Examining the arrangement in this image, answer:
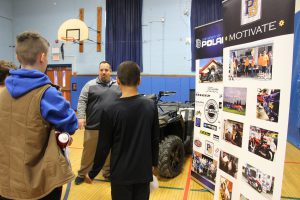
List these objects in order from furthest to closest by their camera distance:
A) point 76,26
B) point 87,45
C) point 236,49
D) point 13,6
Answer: point 13,6, point 87,45, point 76,26, point 236,49

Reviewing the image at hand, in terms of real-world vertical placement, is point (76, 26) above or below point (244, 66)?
above

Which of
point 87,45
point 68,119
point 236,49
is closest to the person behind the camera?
point 68,119

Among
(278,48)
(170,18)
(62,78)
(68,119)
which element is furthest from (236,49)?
(62,78)

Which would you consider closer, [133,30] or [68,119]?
[68,119]

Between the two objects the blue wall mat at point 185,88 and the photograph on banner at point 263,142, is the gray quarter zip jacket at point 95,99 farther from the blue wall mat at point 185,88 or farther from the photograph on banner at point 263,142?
the blue wall mat at point 185,88

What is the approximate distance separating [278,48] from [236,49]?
490 mm

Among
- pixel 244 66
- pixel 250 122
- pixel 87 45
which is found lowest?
pixel 250 122

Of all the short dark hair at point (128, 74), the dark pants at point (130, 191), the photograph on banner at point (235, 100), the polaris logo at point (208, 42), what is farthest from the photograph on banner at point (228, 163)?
the polaris logo at point (208, 42)

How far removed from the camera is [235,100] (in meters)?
2.23

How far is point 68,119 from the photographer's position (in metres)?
1.34

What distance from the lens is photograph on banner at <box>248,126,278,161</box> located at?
70.7 inches

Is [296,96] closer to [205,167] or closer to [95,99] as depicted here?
[205,167]

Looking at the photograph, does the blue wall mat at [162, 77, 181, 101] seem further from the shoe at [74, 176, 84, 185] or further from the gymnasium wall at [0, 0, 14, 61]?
the gymnasium wall at [0, 0, 14, 61]

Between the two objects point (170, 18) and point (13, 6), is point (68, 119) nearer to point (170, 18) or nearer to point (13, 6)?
point (170, 18)
